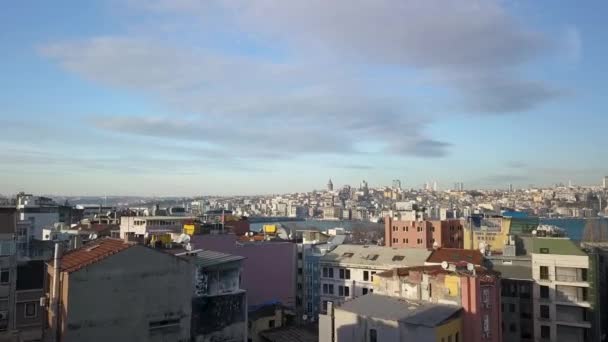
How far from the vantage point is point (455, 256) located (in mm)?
36906

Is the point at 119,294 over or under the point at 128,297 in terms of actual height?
over

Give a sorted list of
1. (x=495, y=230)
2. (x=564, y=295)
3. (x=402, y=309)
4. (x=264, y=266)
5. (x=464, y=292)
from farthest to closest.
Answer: (x=495, y=230) < (x=264, y=266) < (x=564, y=295) < (x=402, y=309) < (x=464, y=292)

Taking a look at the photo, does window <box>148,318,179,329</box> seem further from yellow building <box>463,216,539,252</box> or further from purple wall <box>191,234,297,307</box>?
yellow building <box>463,216,539,252</box>

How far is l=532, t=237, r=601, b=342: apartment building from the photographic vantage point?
30.8 metres

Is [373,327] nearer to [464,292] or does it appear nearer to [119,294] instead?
[464,292]

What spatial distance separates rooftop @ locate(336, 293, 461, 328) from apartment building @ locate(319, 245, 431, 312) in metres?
13.6

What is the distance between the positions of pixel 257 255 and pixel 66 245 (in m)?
15.5

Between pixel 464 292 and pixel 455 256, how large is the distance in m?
13.4

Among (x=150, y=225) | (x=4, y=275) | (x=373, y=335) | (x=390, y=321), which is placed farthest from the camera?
(x=150, y=225)

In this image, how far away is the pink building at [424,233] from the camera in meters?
69.8

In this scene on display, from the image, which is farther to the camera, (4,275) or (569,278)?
(569,278)

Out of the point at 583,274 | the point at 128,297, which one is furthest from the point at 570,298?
the point at 128,297

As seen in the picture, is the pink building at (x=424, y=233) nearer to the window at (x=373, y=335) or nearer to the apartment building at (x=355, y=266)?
the apartment building at (x=355, y=266)

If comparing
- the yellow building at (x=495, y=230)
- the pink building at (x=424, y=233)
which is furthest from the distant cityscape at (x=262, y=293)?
the pink building at (x=424, y=233)
